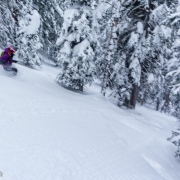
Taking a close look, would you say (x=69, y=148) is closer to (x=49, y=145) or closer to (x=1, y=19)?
(x=49, y=145)

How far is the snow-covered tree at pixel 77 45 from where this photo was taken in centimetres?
1326

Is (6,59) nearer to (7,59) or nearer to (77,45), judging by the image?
(7,59)

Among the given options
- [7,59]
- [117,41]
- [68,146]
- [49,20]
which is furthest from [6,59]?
[49,20]

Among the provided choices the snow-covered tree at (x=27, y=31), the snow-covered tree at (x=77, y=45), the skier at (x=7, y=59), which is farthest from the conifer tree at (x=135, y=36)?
the snow-covered tree at (x=27, y=31)

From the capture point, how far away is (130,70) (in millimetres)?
13477

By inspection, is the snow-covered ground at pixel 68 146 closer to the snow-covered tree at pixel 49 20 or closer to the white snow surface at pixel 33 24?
the white snow surface at pixel 33 24

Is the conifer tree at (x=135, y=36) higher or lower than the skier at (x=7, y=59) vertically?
higher

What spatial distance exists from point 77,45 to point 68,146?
9.46 m

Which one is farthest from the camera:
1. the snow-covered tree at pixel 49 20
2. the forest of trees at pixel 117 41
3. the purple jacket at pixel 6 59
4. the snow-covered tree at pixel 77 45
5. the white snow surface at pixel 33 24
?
the snow-covered tree at pixel 49 20

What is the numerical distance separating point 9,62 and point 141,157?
23.6 ft

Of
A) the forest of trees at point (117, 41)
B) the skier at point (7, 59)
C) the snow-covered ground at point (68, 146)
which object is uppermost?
the forest of trees at point (117, 41)

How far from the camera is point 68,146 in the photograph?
4.99 meters

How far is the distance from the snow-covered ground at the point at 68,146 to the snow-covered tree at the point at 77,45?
5.11m

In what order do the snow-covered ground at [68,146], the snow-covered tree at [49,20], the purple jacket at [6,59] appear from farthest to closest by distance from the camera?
the snow-covered tree at [49,20] → the purple jacket at [6,59] → the snow-covered ground at [68,146]
